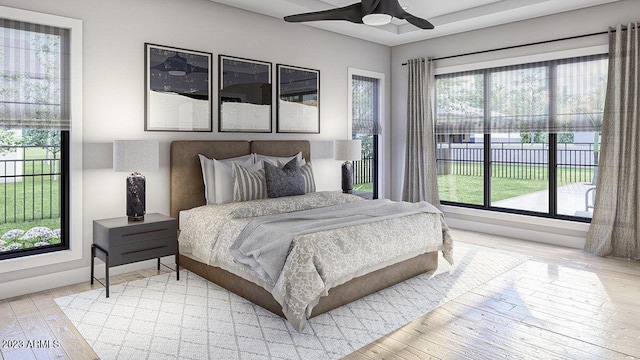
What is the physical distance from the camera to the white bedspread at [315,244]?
280 centimetres

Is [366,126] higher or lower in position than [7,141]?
higher

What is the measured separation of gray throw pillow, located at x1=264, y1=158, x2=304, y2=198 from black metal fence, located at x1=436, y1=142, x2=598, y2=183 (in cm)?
284

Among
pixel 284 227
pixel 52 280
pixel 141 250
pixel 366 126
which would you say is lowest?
pixel 52 280

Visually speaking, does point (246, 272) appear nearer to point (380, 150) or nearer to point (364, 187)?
point (364, 187)

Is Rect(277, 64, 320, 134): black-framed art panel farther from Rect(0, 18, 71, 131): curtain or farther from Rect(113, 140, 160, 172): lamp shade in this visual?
Rect(0, 18, 71, 131): curtain

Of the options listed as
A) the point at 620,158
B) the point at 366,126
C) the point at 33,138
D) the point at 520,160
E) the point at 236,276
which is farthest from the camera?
the point at 366,126

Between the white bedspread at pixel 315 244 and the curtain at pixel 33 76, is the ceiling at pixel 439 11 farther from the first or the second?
the white bedspread at pixel 315 244

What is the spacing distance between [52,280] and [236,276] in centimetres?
167

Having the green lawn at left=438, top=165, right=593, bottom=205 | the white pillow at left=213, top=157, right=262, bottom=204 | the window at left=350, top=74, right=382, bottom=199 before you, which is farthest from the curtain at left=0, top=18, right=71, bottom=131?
the green lawn at left=438, top=165, right=593, bottom=205

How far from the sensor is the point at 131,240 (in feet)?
11.6

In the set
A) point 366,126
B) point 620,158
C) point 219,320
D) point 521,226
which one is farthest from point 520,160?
point 219,320

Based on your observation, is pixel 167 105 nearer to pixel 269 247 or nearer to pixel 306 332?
pixel 269 247

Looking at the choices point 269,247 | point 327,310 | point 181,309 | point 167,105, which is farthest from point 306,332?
point 167,105

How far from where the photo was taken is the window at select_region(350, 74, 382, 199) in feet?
21.2
